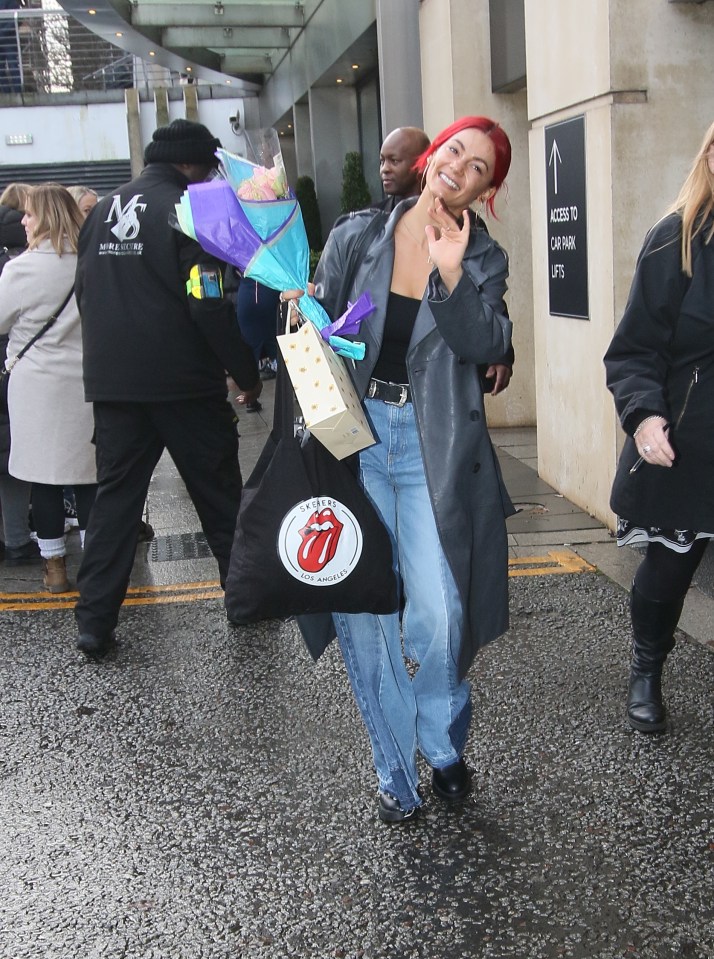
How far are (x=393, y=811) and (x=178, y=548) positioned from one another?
337 cm

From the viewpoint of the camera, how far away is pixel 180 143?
4.51 m

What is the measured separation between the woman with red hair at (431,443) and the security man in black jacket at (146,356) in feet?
4.65

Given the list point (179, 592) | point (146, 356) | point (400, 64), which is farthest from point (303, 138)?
point (146, 356)

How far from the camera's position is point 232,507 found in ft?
15.8

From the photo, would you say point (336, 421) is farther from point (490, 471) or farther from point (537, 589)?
point (537, 589)

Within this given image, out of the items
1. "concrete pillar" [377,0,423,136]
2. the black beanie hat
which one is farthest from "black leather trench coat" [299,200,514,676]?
"concrete pillar" [377,0,423,136]

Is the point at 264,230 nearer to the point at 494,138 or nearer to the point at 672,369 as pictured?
the point at 494,138

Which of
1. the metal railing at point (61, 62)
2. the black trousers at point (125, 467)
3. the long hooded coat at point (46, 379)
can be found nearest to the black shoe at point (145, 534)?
the long hooded coat at point (46, 379)

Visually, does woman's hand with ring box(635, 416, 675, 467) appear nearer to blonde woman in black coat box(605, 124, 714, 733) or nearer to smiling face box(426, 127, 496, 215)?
blonde woman in black coat box(605, 124, 714, 733)

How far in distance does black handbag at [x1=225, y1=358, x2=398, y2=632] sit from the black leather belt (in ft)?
0.76

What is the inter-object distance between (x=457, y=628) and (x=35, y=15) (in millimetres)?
26262

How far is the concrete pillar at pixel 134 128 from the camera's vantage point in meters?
25.0

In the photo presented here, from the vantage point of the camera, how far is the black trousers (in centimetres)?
457

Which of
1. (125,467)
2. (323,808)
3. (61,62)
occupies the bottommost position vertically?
(323,808)
